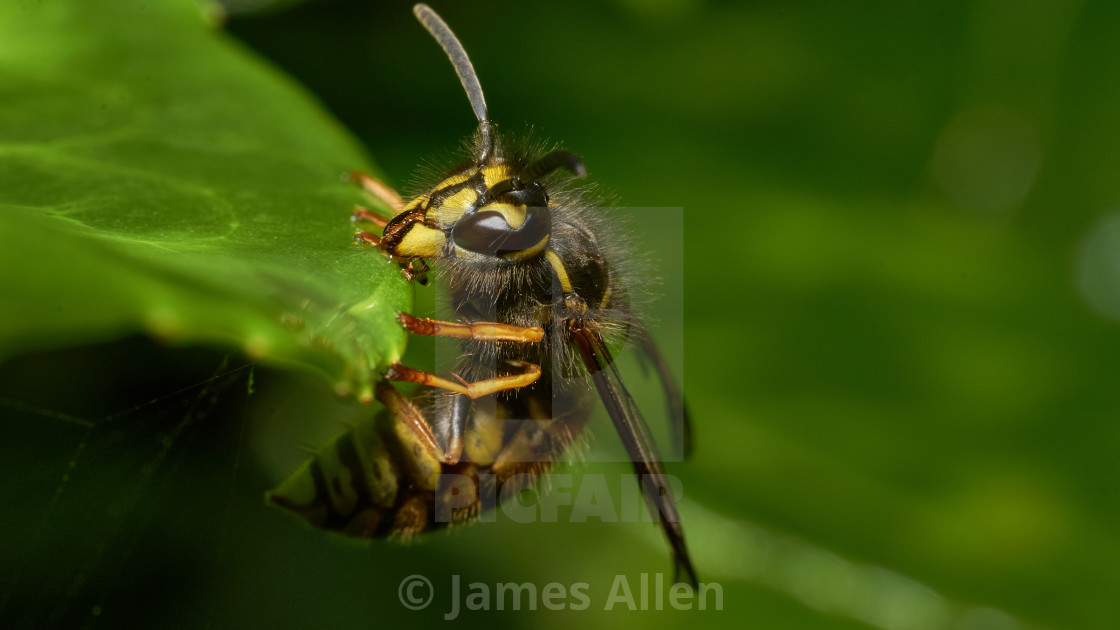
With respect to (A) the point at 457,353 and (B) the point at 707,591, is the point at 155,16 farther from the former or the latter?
(B) the point at 707,591

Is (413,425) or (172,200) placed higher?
(172,200)

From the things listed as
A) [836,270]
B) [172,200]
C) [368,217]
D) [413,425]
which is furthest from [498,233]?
[836,270]

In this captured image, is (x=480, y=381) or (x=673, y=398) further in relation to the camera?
(x=673, y=398)

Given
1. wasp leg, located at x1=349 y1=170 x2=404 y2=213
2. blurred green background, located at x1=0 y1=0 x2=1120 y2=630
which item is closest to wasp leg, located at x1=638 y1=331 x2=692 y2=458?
blurred green background, located at x1=0 y1=0 x2=1120 y2=630

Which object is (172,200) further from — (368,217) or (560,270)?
(560,270)

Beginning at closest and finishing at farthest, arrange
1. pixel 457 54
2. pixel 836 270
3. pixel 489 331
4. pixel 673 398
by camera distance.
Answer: pixel 489 331 → pixel 457 54 → pixel 673 398 → pixel 836 270

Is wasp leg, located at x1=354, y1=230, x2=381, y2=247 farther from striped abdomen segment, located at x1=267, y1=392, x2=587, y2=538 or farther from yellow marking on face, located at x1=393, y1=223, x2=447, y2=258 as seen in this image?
striped abdomen segment, located at x1=267, y1=392, x2=587, y2=538

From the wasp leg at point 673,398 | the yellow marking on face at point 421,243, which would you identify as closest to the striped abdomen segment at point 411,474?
the wasp leg at point 673,398

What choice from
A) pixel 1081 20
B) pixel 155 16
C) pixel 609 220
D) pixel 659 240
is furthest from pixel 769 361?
pixel 155 16
